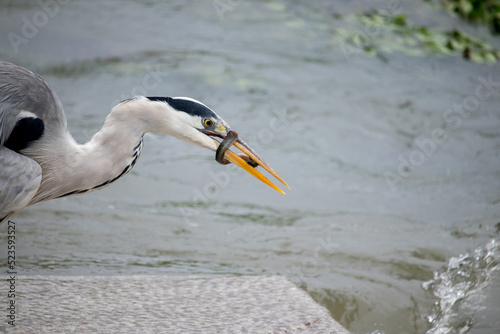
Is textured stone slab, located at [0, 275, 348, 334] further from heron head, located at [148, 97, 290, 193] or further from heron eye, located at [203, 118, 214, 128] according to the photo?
→ heron eye, located at [203, 118, 214, 128]

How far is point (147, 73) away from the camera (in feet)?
28.0

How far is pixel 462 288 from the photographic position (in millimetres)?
4238

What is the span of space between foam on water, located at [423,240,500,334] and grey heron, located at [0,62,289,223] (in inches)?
70.2

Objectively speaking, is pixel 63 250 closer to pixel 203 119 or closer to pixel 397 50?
pixel 203 119

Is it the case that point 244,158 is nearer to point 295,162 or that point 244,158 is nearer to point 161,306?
point 161,306

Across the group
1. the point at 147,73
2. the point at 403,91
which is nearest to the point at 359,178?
the point at 403,91

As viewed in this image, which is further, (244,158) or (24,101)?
(244,158)

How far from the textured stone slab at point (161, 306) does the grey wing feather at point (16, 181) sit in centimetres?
55

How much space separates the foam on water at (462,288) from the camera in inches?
151

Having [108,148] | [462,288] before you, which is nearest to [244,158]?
[108,148]

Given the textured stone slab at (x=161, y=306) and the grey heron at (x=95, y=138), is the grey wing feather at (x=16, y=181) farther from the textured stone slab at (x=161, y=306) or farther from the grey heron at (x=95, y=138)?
the textured stone slab at (x=161, y=306)

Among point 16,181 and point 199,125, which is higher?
point 199,125

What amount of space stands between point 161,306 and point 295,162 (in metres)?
3.90

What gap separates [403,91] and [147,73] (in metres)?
3.61
